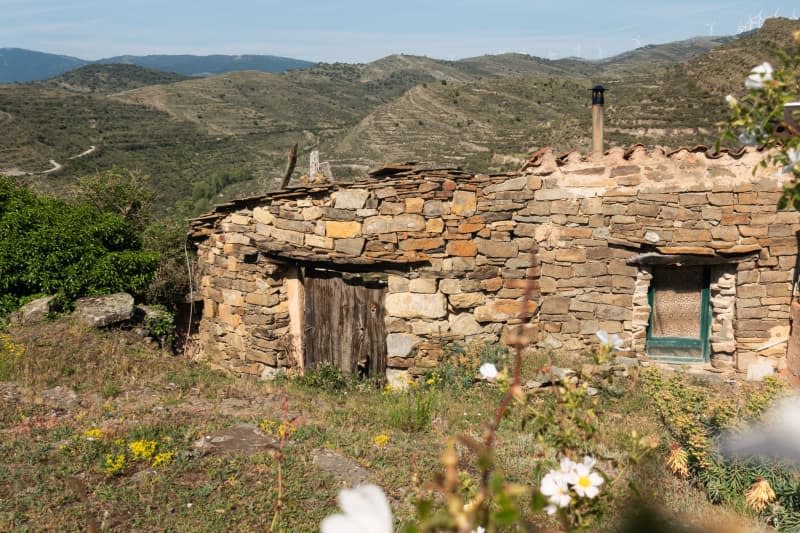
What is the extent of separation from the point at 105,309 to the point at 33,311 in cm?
97

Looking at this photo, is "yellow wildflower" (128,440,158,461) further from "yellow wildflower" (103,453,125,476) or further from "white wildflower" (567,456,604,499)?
"white wildflower" (567,456,604,499)

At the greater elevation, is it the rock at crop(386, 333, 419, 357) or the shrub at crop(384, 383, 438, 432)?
the rock at crop(386, 333, 419, 357)

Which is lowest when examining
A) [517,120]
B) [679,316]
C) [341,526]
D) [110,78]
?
[679,316]

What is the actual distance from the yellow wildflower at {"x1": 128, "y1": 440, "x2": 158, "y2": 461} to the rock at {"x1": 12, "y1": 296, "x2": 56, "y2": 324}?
447cm

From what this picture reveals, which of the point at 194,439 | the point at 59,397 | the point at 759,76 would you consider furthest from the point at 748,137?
the point at 59,397

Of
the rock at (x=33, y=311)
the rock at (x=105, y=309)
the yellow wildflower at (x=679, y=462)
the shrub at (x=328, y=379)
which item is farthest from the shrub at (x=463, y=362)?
the rock at (x=33, y=311)

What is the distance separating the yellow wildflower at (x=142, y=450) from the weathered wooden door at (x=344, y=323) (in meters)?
3.61

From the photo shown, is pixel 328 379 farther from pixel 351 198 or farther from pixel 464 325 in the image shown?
pixel 351 198

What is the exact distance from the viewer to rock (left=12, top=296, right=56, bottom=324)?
336 inches

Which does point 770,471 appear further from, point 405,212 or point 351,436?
point 405,212

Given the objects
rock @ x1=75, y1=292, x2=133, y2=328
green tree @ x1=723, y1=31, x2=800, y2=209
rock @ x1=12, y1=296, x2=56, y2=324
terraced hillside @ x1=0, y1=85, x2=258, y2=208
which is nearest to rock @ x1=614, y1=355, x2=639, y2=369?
green tree @ x1=723, y1=31, x2=800, y2=209

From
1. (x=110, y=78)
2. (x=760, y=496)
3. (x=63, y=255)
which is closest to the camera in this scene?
(x=760, y=496)

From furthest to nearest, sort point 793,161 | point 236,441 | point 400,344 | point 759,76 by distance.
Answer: point 400,344, point 236,441, point 759,76, point 793,161

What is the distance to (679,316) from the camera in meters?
8.23
